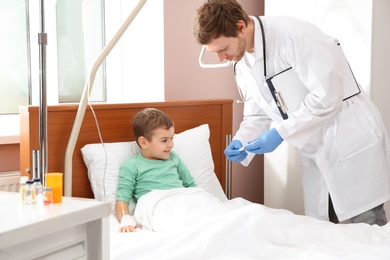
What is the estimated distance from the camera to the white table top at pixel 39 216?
981 mm

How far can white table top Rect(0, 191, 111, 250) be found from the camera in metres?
0.98

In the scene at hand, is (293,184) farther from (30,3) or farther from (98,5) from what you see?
(30,3)

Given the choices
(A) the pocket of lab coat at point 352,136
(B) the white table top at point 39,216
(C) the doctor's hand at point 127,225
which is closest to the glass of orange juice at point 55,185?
(B) the white table top at point 39,216

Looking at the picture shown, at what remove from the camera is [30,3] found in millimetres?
2658

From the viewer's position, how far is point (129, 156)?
7.38ft

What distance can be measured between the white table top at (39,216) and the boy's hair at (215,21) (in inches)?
39.0

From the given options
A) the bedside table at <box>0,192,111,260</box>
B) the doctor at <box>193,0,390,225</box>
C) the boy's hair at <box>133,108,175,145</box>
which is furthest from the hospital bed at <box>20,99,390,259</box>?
the bedside table at <box>0,192,111,260</box>

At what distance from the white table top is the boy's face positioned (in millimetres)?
942

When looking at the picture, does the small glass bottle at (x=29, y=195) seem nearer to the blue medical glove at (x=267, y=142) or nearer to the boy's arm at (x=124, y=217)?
the boy's arm at (x=124, y=217)

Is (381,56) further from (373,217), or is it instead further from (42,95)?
(42,95)

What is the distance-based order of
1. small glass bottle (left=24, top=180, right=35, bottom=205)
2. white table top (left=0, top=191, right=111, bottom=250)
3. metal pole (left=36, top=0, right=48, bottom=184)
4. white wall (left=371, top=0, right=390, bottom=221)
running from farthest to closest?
white wall (left=371, top=0, right=390, bottom=221) < metal pole (left=36, top=0, right=48, bottom=184) < small glass bottle (left=24, top=180, right=35, bottom=205) < white table top (left=0, top=191, right=111, bottom=250)

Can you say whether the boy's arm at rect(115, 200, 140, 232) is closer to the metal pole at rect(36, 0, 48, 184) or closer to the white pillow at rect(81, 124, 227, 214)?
the white pillow at rect(81, 124, 227, 214)

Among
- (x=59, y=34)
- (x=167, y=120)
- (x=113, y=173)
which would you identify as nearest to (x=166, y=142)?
(x=167, y=120)

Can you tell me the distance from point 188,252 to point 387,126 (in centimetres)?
144
